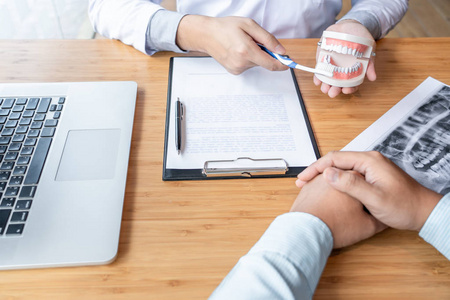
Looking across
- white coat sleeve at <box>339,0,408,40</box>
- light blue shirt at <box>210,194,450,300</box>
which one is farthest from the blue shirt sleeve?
white coat sleeve at <box>339,0,408,40</box>

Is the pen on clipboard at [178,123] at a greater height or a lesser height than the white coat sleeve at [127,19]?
lesser

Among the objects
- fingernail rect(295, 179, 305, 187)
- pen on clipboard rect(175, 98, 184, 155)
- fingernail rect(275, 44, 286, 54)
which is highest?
fingernail rect(275, 44, 286, 54)

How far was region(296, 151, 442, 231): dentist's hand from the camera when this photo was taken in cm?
50

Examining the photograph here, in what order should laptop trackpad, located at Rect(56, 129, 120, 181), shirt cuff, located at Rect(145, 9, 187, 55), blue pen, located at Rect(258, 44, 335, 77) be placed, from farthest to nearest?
shirt cuff, located at Rect(145, 9, 187, 55) → blue pen, located at Rect(258, 44, 335, 77) → laptop trackpad, located at Rect(56, 129, 120, 181)

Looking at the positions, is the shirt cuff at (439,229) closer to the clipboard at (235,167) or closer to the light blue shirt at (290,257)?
the light blue shirt at (290,257)

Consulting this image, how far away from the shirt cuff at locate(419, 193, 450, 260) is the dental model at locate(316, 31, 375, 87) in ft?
0.93

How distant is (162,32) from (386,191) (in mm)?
560

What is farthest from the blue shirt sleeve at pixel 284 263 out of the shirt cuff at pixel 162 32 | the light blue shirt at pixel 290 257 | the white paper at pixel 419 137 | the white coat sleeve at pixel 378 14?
the white coat sleeve at pixel 378 14

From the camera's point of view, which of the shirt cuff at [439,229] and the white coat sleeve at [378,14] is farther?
the white coat sleeve at [378,14]

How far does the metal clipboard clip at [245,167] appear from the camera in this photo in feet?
1.92

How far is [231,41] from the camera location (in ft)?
2.36

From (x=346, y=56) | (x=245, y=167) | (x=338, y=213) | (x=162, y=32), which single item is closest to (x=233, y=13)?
(x=162, y=32)

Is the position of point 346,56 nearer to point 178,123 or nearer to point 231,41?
point 231,41

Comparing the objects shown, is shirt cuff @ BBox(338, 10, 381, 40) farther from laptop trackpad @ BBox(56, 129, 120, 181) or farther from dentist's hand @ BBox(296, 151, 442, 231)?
laptop trackpad @ BBox(56, 129, 120, 181)
